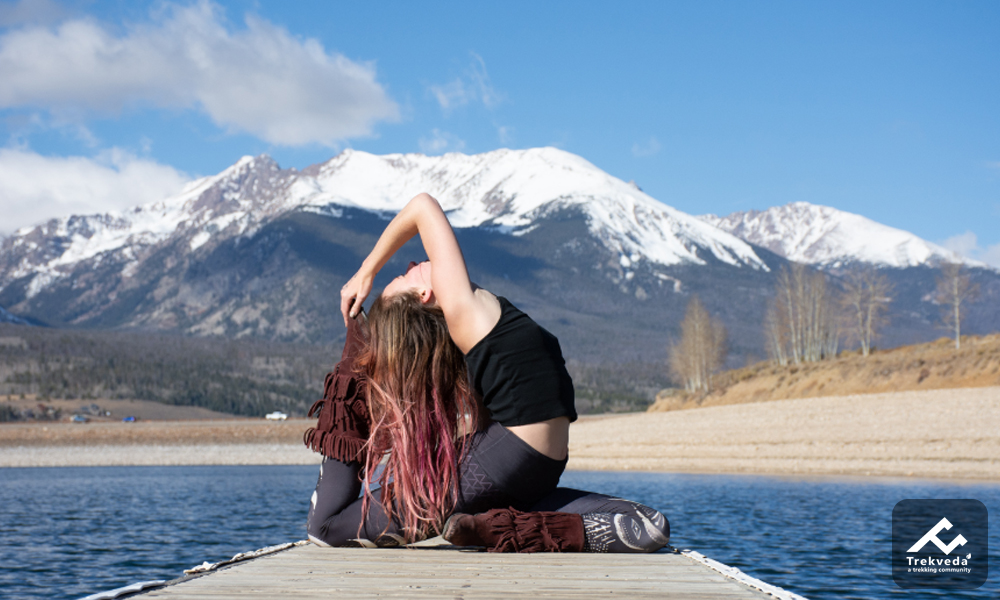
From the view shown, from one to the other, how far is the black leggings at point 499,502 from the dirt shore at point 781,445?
89.6ft

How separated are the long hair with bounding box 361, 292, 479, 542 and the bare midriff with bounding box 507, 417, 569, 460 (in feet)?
1.05

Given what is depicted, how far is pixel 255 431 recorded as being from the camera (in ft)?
243

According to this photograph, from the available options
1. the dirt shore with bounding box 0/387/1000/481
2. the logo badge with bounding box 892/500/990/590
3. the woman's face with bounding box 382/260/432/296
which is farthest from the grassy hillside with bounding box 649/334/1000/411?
the woman's face with bounding box 382/260/432/296

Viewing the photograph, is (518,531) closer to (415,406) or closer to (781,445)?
(415,406)

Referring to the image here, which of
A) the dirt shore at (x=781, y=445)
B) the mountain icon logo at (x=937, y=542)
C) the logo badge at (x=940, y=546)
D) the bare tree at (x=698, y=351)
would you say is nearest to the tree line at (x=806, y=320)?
the bare tree at (x=698, y=351)

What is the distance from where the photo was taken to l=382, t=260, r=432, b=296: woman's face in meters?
4.47

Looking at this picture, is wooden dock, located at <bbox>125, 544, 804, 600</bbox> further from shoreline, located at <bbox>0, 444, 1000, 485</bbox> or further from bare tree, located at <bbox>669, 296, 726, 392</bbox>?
bare tree, located at <bbox>669, 296, 726, 392</bbox>

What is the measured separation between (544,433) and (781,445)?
124 ft

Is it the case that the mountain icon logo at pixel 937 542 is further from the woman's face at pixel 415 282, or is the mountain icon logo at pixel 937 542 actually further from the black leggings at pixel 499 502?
the woman's face at pixel 415 282

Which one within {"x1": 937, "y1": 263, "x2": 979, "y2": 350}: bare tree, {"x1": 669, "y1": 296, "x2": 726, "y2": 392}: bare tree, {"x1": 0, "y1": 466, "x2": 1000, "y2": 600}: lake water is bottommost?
{"x1": 0, "y1": 466, "x2": 1000, "y2": 600}: lake water

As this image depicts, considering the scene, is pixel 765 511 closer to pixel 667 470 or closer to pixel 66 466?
pixel 667 470

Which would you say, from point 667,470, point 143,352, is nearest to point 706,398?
point 667,470

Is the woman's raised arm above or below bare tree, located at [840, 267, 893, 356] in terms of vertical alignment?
below

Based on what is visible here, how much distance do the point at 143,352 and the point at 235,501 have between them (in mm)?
141301
